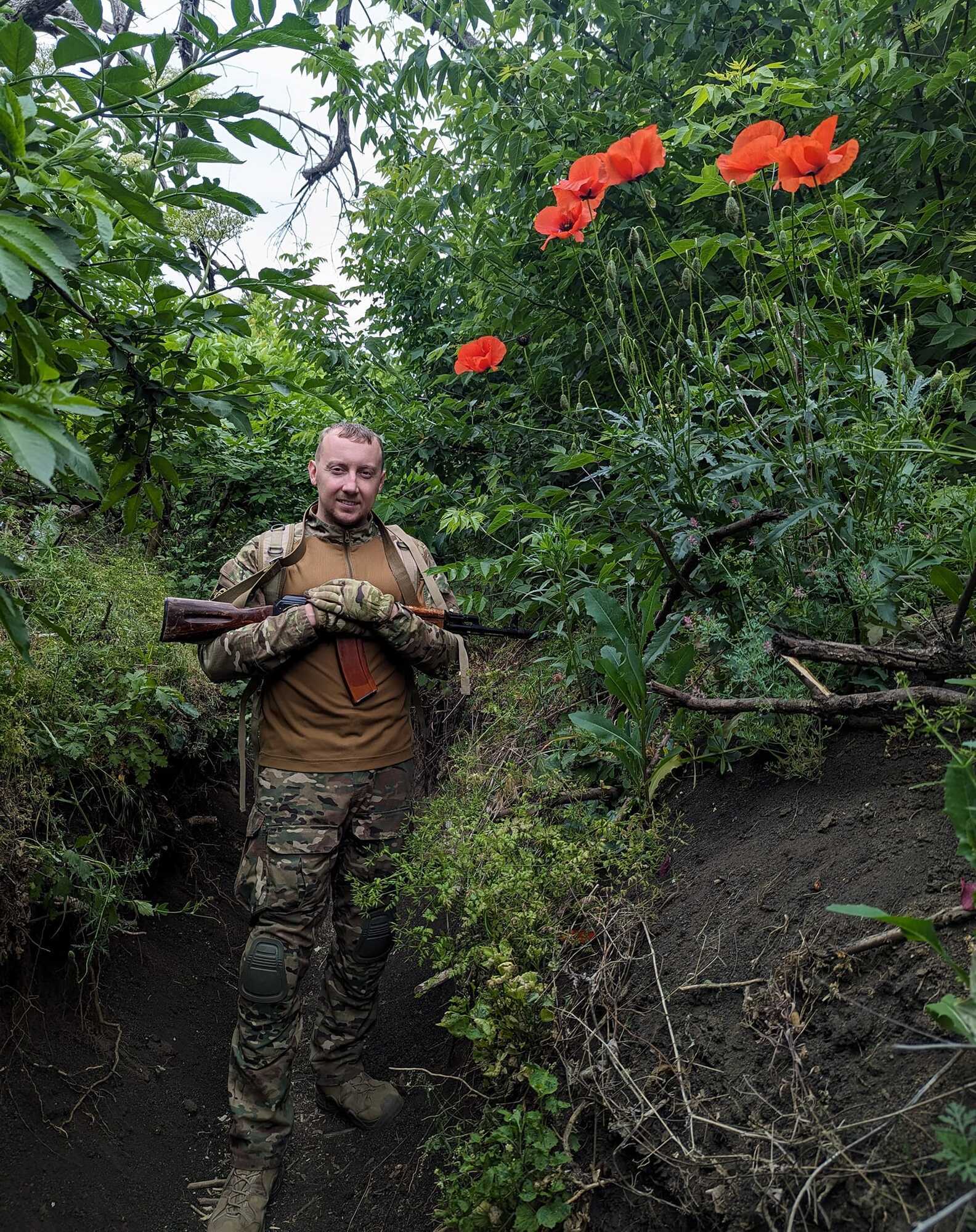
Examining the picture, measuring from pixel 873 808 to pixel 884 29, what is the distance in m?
2.64

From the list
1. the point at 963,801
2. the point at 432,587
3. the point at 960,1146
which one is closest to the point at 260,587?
the point at 432,587

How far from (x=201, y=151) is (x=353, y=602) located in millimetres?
1515

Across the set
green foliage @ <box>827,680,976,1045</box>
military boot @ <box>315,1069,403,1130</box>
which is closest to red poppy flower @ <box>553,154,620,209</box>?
green foliage @ <box>827,680,976,1045</box>

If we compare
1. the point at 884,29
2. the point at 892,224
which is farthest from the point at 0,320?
the point at 884,29

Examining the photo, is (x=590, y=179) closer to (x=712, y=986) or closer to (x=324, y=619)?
(x=324, y=619)

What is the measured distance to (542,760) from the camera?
3193 mm

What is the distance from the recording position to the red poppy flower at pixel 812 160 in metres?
2.24

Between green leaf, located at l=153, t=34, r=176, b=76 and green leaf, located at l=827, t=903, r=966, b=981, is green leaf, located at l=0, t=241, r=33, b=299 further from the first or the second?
green leaf, located at l=827, t=903, r=966, b=981

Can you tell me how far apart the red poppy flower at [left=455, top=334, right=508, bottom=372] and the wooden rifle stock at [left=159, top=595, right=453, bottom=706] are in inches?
39.1

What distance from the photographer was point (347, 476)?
3.17 meters

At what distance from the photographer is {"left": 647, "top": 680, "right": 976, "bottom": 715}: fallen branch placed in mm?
2100

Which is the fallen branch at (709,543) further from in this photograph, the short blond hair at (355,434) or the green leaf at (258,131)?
the green leaf at (258,131)

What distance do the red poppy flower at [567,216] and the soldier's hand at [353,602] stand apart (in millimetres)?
1202

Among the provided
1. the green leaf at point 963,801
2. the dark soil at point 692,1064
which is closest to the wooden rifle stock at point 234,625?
the dark soil at point 692,1064
